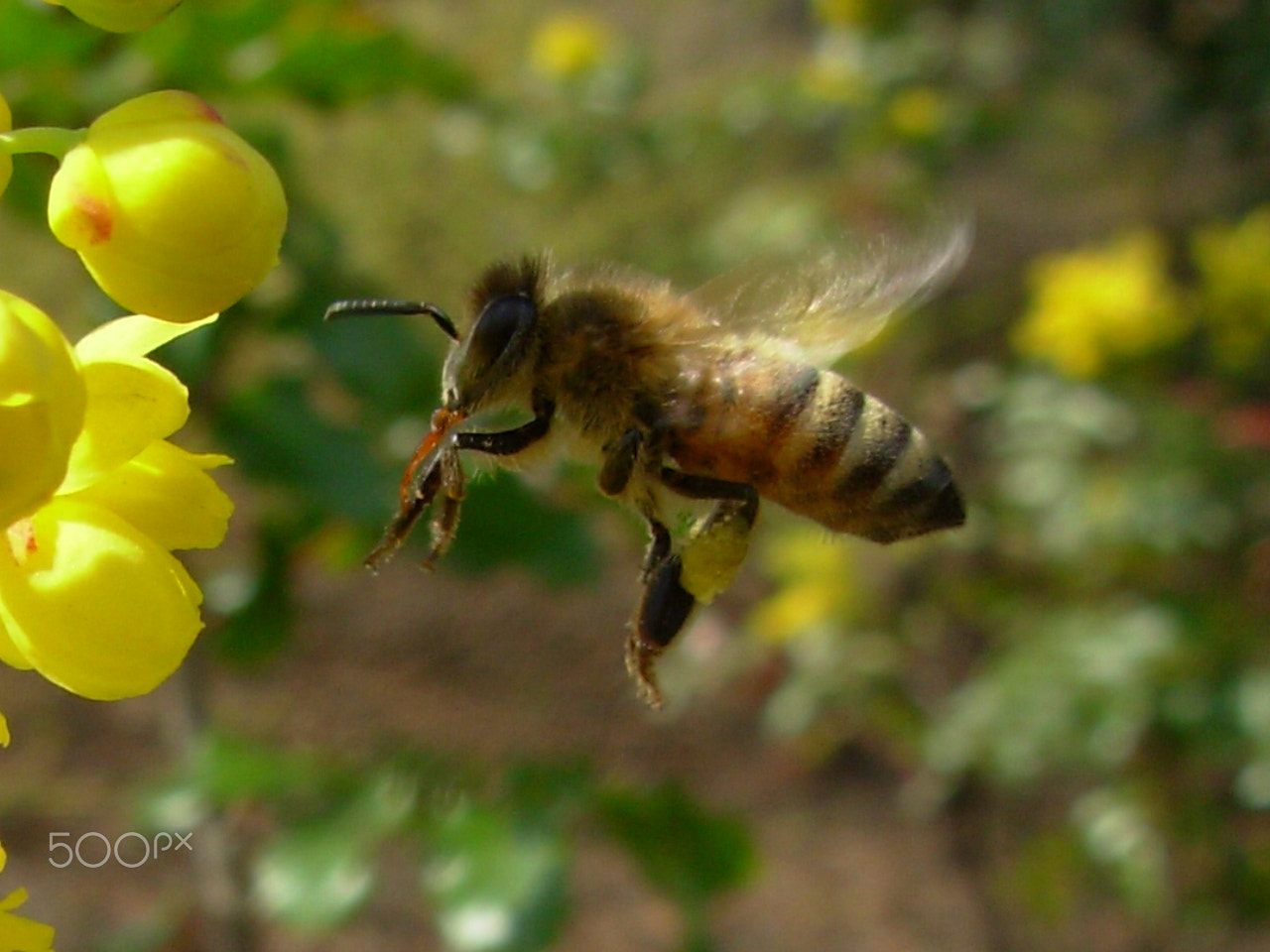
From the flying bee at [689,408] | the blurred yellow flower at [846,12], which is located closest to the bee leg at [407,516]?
the flying bee at [689,408]

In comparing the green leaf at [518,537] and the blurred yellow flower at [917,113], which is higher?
the green leaf at [518,537]

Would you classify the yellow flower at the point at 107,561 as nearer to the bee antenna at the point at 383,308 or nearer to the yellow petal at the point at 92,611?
the yellow petal at the point at 92,611

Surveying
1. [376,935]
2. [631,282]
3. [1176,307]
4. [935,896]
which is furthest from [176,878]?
[631,282]

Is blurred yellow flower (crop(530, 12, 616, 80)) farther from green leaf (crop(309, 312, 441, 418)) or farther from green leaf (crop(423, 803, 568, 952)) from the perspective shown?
green leaf (crop(423, 803, 568, 952))

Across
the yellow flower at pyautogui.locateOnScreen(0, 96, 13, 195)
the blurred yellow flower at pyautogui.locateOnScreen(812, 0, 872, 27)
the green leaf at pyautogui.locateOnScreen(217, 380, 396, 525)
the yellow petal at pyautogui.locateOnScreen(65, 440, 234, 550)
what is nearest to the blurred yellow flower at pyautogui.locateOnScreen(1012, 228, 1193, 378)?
the blurred yellow flower at pyautogui.locateOnScreen(812, 0, 872, 27)

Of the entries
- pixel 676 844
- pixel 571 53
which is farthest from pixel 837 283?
pixel 571 53

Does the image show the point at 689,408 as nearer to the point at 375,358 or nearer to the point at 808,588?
the point at 375,358

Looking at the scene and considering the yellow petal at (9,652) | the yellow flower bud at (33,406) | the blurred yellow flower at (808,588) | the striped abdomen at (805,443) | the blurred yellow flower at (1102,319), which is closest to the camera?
the yellow flower bud at (33,406)

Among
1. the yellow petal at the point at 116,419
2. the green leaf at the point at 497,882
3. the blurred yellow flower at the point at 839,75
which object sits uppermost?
the yellow petal at the point at 116,419

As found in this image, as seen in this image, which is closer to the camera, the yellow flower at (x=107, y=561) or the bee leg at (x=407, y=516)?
the yellow flower at (x=107, y=561)
